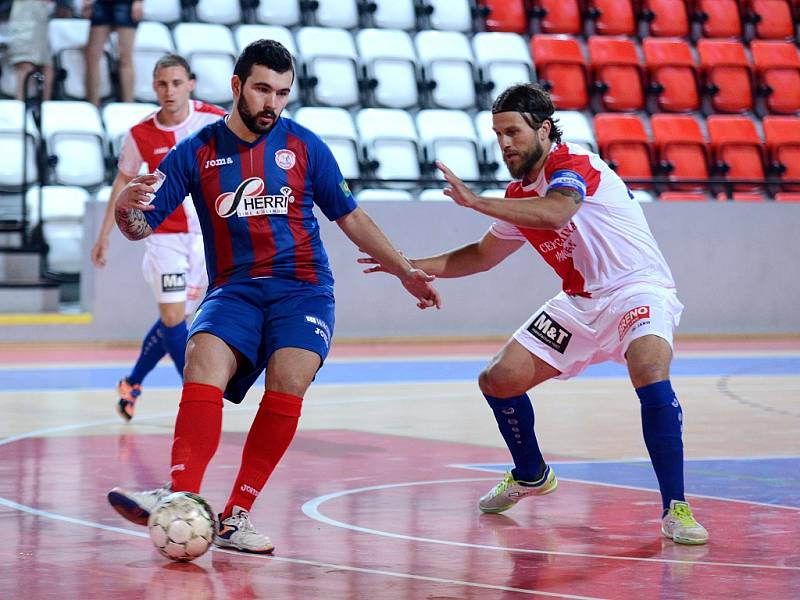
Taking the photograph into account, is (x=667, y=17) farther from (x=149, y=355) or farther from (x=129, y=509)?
(x=129, y=509)

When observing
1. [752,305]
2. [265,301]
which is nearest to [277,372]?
[265,301]

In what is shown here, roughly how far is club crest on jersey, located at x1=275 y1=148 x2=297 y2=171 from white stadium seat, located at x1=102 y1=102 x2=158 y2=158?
9.36 m

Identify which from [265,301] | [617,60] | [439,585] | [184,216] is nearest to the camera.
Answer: [439,585]

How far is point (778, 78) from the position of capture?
61.4 feet

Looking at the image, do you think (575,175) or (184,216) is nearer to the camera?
(575,175)

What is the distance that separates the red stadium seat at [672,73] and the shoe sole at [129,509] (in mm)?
13780

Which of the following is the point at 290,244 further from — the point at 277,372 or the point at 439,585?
the point at 439,585

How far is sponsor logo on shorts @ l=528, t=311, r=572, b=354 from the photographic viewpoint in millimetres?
5984

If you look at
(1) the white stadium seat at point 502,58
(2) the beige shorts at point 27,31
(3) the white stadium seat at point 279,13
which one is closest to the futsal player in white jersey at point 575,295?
(2) the beige shorts at point 27,31

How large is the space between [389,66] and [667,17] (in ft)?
15.0

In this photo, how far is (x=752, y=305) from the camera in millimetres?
16641

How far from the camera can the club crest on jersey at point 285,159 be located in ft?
17.7

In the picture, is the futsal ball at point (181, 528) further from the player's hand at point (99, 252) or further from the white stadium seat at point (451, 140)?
the white stadium seat at point (451, 140)

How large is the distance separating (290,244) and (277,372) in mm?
520
